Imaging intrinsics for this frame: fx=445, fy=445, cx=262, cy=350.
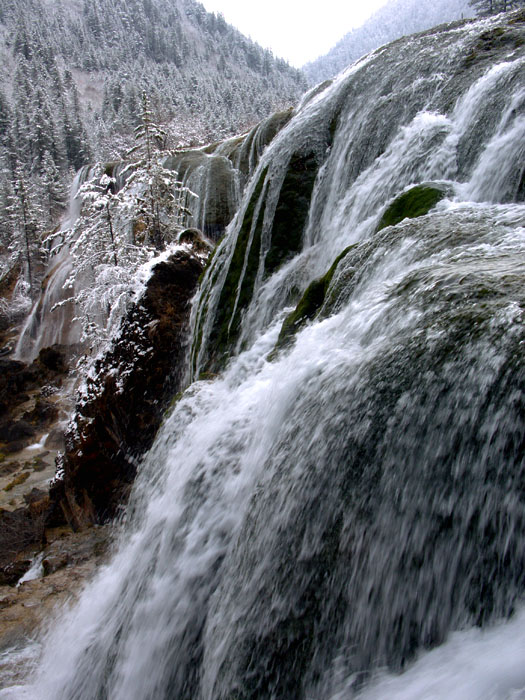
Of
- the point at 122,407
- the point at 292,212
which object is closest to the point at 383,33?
the point at 292,212

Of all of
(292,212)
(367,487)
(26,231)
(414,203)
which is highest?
(26,231)

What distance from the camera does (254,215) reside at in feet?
33.0

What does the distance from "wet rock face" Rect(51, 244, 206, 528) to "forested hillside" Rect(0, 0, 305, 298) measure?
29631 millimetres

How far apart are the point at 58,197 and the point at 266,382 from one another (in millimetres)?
47235

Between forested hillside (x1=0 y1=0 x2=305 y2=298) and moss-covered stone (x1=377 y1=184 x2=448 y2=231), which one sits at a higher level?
forested hillside (x1=0 y1=0 x2=305 y2=298)

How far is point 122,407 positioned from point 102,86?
109386 mm

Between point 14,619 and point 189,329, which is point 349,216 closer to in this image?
point 189,329

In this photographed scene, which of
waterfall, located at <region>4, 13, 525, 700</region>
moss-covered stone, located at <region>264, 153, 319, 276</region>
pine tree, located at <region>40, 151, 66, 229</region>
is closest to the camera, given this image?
waterfall, located at <region>4, 13, 525, 700</region>

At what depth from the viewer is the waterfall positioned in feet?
7.08

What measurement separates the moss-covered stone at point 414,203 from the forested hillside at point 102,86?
1403 inches

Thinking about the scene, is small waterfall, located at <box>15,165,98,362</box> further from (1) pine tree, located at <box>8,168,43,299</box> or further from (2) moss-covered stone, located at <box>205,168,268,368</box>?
(2) moss-covered stone, located at <box>205,168,268,368</box>

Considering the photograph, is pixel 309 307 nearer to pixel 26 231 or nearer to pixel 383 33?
pixel 26 231

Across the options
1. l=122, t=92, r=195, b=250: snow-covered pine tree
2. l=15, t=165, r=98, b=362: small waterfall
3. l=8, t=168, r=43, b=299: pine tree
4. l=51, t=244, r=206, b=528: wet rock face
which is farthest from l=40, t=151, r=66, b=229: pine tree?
l=51, t=244, r=206, b=528: wet rock face

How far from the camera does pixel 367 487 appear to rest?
8.76 ft
